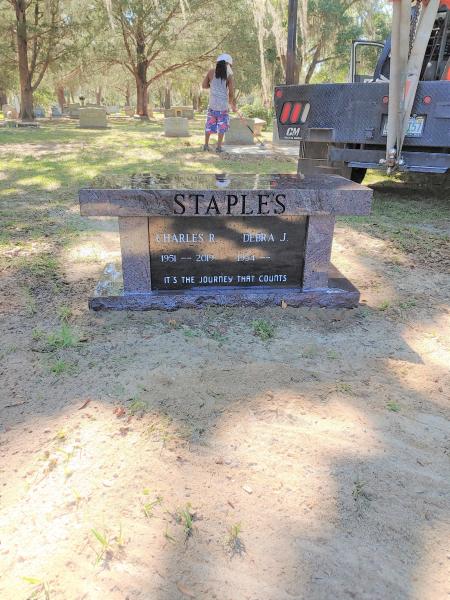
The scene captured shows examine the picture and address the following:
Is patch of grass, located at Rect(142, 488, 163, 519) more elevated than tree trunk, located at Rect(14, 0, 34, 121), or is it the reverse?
tree trunk, located at Rect(14, 0, 34, 121)

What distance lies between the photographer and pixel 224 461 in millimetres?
1867

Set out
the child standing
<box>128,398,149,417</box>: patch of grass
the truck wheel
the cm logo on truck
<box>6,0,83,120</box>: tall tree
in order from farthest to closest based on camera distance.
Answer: <box>6,0,83,120</box>: tall tree, the child standing, the truck wheel, the cm logo on truck, <box>128,398,149,417</box>: patch of grass

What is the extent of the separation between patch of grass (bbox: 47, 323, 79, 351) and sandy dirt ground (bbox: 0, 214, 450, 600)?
5 centimetres

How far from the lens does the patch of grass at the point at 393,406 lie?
2200 millimetres

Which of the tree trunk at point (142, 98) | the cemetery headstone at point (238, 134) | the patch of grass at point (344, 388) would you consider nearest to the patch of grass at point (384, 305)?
the patch of grass at point (344, 388)

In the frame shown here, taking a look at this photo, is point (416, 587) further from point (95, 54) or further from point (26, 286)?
point (95, 54)

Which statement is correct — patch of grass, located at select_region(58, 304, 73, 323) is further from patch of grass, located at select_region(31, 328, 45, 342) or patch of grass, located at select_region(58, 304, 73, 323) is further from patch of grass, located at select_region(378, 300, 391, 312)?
patch of grass, located at select_region(378, 300, 391, 312)

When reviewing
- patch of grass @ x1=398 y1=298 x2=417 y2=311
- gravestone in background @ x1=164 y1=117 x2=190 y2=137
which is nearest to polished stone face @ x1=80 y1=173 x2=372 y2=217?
patch of grass @ x1=398 y1=298 x2=417 y2=311

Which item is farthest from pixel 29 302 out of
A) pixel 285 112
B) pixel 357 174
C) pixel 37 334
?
pixel 357 174

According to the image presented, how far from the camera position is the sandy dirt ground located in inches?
56.9

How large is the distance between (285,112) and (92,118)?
52.3ft

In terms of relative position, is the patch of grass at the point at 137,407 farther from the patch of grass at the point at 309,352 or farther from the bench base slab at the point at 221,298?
the bench base slab at the point at 221,298

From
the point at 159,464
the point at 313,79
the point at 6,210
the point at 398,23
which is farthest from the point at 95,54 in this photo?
the point at 159,464

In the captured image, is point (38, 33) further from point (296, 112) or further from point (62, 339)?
point (62, 339)
